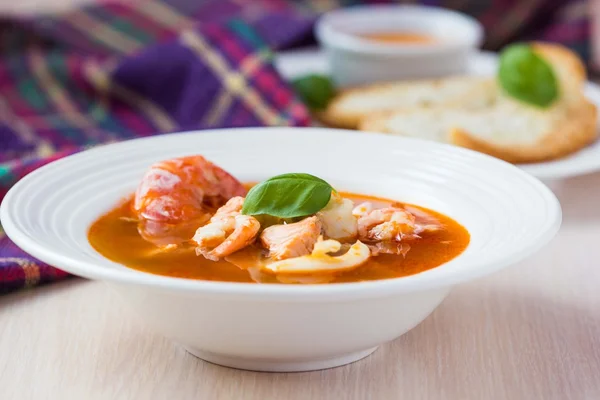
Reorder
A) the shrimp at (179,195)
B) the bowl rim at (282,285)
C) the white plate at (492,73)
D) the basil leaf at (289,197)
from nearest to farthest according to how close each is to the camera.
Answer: the bowl rim at (282,285) < the basil leaf at (289,197) < the shrimp at (179,195) < the white plate at (492,73)

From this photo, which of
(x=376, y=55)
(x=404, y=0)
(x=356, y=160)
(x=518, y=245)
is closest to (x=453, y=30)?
(x=376, y=55)

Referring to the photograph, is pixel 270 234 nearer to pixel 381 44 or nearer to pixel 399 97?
pixel 399 97

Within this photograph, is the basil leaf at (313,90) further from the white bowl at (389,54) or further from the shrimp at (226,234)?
the shrimp at (226,234)

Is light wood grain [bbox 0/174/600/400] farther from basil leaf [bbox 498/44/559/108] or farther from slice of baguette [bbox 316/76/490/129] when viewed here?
slice of baguette [bbox 316/76/490/129]

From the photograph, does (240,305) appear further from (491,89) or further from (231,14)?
(231,14)

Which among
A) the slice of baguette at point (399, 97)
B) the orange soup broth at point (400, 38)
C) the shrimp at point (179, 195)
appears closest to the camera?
the shrimp at point (179, 195)

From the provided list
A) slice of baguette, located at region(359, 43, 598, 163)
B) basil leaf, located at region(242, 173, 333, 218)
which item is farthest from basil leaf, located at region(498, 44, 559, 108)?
basil leaf, located at region(242, 173, 333, 218)

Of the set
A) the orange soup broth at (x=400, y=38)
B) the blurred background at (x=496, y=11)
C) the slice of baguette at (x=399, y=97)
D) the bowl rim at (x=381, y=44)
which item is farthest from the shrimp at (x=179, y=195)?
the blurred background at (x=496, y=11)
